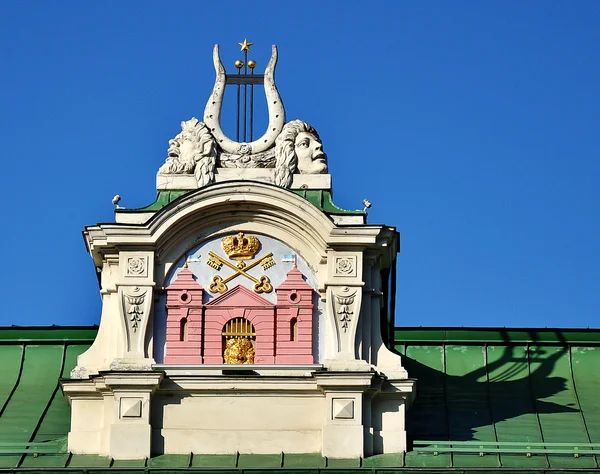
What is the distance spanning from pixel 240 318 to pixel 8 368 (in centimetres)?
803

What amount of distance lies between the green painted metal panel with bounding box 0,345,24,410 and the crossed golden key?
22.2 feet

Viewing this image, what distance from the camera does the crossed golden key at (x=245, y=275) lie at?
55.5 meters

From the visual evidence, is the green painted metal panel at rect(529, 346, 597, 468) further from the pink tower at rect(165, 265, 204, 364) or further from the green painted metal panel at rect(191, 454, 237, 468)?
the pink tower at rect(165, 265, 204, 364)

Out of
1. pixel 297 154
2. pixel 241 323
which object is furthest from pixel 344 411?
pixel 297 154

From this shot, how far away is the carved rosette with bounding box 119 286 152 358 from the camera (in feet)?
180

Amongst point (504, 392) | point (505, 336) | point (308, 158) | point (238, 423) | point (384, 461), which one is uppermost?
point (308, 158)

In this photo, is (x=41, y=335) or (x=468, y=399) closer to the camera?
(x=468, y=399)

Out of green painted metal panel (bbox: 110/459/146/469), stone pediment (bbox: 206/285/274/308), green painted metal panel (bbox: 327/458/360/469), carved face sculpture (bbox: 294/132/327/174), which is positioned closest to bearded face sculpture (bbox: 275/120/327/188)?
carved face sculpture (bbox: 294/132/327/174)

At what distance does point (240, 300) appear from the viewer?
5541cm

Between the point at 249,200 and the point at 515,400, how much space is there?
355 inches

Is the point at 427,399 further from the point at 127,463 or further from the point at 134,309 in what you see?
the point at 127,463

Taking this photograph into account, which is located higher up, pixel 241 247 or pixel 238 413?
pixel 241 247

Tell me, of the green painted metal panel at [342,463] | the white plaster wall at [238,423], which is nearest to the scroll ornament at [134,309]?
the white plaster wall at [238,423]

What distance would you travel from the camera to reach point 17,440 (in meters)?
55.6
